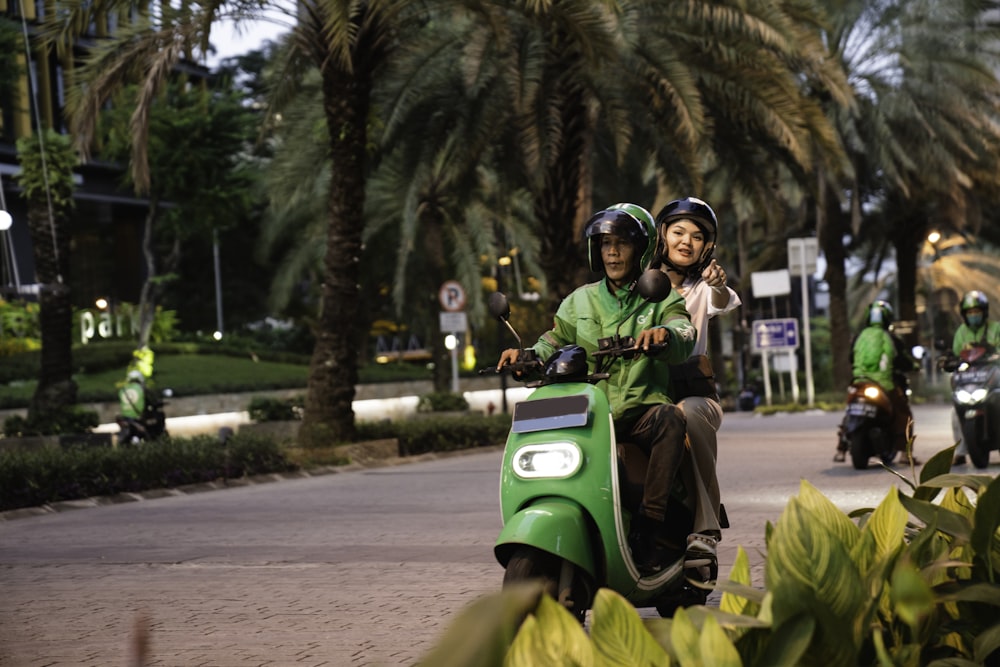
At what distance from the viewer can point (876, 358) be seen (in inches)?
598

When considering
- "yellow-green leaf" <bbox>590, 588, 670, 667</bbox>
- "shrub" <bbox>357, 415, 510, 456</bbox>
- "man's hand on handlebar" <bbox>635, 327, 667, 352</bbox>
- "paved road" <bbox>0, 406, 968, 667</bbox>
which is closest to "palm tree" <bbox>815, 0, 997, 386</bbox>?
"shrub" <bbox>357, 415, 510, 456</bbox>

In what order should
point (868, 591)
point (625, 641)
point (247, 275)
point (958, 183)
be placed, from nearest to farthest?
1. point (625, 641)
2. point (868, 591)
3. point (958, 183)
4. point (247, 275)

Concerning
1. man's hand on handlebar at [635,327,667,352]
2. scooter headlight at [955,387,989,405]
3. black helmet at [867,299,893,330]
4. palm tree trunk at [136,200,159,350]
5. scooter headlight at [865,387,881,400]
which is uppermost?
palm tree trunk at [136,200,159,350]

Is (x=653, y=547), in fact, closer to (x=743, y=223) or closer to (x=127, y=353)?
(x=127, y=353)

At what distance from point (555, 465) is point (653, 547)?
659 mm

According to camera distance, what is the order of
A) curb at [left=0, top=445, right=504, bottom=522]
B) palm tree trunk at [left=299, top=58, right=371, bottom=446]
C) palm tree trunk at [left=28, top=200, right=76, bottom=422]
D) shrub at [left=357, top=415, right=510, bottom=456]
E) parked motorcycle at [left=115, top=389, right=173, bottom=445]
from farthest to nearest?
palm tree trunk at [left=28, top=200, right=76, bottom=422] → parked motorcycle at [left=115, top=389, right=173, bottom=445] → shrub at [left=357, top=415, right=510, bottom=456] → palm tree trunk at [left=299, top=58, right=371, bottom=446] → curb at [left=0, top=445, right=504, bottom=522]

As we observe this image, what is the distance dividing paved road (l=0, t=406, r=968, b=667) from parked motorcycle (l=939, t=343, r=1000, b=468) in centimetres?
93

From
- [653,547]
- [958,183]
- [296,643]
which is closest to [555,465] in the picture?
[653,547]

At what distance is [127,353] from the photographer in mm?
38438

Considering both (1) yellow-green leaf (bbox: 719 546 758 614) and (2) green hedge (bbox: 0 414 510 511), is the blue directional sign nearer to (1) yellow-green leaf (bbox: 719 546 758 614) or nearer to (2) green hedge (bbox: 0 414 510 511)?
(2) green hedge (bbox: 0 414 510 511)

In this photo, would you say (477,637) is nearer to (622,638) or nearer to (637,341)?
(622,638)

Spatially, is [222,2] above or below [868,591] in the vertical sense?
above

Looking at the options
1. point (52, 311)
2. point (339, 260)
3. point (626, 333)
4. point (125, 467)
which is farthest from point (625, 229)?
point (52, 311)

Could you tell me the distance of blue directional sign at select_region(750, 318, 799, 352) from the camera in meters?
34.5
